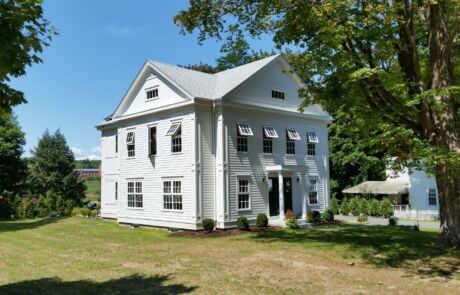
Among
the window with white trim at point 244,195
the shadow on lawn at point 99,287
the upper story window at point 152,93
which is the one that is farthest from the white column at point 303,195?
the shadow on lawn at point 99,287

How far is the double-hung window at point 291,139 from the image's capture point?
23516 mm

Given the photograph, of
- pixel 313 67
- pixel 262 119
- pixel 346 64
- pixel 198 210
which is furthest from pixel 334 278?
pixel 262 119

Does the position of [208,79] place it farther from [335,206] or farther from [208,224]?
[335,206]

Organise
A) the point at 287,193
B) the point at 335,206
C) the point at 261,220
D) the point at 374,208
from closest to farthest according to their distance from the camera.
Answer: the point at 261,220 → the point at 287,193 → the point at 374,208 → the point at 335,206

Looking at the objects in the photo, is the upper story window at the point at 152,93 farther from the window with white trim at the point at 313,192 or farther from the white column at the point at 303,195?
the window with white trim at the point at 313,192

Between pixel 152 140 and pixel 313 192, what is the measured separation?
10339 mm

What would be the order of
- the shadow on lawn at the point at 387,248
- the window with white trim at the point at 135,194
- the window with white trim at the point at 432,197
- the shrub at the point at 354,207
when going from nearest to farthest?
the shadow on lawn at the point at 387,248 → the window with white trim at the point at 135,194 → the window with white trim at the point at 432,197 → the shrub at the point at 354,207

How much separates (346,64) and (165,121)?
446 inches

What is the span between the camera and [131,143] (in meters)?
24.3

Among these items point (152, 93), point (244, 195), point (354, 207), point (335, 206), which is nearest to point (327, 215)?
point (244, 195)

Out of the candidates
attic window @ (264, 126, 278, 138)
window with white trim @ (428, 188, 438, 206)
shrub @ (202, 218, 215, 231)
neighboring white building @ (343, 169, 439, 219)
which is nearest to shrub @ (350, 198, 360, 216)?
neighboring white building @ (343, 169, 439, 219)

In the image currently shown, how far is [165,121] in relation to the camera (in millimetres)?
21969

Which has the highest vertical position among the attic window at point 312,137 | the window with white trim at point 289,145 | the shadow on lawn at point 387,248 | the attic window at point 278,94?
the attic window at point 278,94

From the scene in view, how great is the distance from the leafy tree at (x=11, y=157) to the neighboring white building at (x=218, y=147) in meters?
19.3
